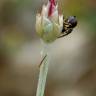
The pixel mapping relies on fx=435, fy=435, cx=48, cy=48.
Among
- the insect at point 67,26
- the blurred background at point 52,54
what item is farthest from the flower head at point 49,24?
the blurred background at point 52,54

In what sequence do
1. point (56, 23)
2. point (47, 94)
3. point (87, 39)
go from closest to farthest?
point (56, 23) < point (47, 94) < point (87, 39)

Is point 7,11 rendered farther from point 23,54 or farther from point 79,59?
point 79,59

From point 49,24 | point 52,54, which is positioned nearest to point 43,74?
point 49,24

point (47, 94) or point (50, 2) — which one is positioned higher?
point (50, 2)

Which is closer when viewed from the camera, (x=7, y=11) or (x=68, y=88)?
(x=68, y=88)

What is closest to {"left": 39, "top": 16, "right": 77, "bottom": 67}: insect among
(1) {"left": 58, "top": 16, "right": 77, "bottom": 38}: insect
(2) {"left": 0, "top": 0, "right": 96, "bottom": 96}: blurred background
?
(1) {"left": 58, "top": 16, "right": 77, "bottom": 38}: insect

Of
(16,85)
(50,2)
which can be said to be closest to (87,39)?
(16,85)
